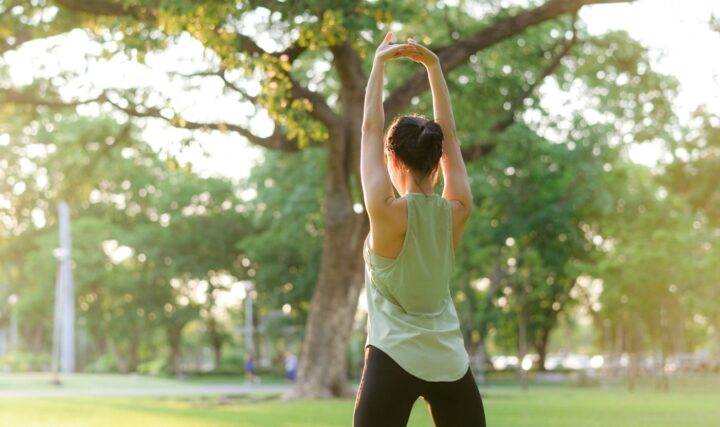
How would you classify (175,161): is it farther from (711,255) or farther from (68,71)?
(711,255)

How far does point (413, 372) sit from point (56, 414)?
17066mm

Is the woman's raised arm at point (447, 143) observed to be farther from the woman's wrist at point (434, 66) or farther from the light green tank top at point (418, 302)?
the light green tank top at point (418, 302)

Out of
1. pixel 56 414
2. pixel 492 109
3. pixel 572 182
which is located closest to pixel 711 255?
pixel 572 182

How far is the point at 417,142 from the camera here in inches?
143

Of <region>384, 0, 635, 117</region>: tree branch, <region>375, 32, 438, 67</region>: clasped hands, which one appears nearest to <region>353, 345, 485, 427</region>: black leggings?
<region>375, 32, 438, 67</region>: clasped hands

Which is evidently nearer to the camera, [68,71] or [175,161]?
[175,161]

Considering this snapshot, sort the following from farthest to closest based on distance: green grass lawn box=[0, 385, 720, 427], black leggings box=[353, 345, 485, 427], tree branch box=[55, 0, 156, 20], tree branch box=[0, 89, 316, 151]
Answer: tree branch box=[0, 89, 316, 151] < tree branch box=[55, 0, 156, 20] < green grass lawn box=[0, 385, 720, 427] < black leggings box=[353, 345, 485, 427]

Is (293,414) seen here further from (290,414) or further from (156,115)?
(156,115)

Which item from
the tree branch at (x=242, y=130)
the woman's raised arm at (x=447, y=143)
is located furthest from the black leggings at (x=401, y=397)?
the tree branch at (x=242, y=130)

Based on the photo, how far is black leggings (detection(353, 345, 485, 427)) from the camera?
3.43 metres

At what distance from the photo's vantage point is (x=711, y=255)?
131 feet

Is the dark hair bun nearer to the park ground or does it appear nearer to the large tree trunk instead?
the park ground

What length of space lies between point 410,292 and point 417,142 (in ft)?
1.73

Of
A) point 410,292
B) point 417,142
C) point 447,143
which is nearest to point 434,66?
point 447,143
